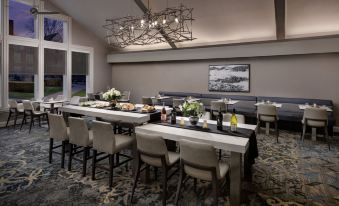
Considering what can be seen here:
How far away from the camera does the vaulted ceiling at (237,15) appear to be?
5.40 meters

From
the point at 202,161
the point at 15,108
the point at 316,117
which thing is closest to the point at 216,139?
the point at 202,161

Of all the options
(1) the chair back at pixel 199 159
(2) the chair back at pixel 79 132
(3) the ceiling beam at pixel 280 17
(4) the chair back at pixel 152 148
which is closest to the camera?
(1) the chair back at pixel 199 159

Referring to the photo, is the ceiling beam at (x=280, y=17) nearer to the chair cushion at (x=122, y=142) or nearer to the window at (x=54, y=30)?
the chair cushion at (x=122, y=142)

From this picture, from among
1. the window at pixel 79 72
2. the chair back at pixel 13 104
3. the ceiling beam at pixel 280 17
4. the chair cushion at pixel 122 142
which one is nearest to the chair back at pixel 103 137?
the chair cushion at pixel 122 142

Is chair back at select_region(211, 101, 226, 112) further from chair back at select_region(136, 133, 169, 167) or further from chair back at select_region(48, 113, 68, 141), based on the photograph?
chair back at select_region(48, 113, 68, 141)

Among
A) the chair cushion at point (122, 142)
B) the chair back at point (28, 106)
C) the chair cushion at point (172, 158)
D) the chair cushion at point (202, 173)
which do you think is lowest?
the chair cushion at point (202, 173)

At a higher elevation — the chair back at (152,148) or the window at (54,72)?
the window at (54,72)

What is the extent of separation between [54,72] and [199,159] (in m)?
7.64

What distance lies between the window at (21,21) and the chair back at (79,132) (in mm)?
5416

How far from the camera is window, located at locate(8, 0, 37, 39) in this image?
22.0ft

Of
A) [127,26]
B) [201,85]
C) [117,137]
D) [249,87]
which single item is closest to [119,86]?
[201,85]

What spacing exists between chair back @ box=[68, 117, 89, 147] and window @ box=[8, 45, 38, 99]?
16.5 feet

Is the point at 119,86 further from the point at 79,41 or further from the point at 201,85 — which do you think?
the point at 201,85

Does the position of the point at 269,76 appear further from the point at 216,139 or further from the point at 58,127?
the point at 58,127
